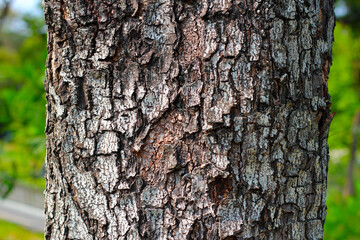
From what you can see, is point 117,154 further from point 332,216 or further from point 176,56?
point 332,216

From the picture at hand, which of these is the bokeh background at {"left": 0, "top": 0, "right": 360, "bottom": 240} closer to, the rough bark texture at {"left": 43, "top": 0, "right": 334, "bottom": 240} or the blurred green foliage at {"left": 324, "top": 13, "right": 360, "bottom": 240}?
the blurred green foliage at {"left": 324, "top": 13, "right": 360, "bottom": 240}

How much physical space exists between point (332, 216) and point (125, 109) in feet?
11.5

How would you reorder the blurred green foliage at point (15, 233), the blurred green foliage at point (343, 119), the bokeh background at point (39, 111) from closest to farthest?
1. the bokeh background at point (39, 111)
2. the blurred green foliage at point (343, 119)
3. the blurred green foliage at point (15, 233)

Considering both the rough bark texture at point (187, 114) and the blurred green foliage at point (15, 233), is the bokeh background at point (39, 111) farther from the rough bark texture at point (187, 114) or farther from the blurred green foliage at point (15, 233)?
the blurred green foliage at point (15, 233)

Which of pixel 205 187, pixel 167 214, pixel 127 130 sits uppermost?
pixel 127 130

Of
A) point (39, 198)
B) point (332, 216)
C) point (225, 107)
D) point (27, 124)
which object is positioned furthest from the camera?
point (39, 198)

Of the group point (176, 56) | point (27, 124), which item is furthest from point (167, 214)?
point (27, 124)

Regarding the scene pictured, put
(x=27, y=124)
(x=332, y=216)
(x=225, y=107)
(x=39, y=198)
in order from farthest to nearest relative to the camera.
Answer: (x=39, y=198), (x=332, y=216), (x=27, y=124), (x=225, y=107)

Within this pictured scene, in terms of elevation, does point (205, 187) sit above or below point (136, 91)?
below

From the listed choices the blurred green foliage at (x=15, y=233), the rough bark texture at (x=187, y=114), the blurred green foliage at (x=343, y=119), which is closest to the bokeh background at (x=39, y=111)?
the blurred green foliage at (x=343, y=119)

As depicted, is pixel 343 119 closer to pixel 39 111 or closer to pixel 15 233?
pixel 39 111

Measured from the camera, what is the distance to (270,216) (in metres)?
1.16

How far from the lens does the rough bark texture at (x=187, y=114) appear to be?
1.12 m

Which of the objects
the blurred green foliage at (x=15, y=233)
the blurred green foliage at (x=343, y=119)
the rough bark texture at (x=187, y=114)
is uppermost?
the blurred green foliage at (x=343, y=119)
